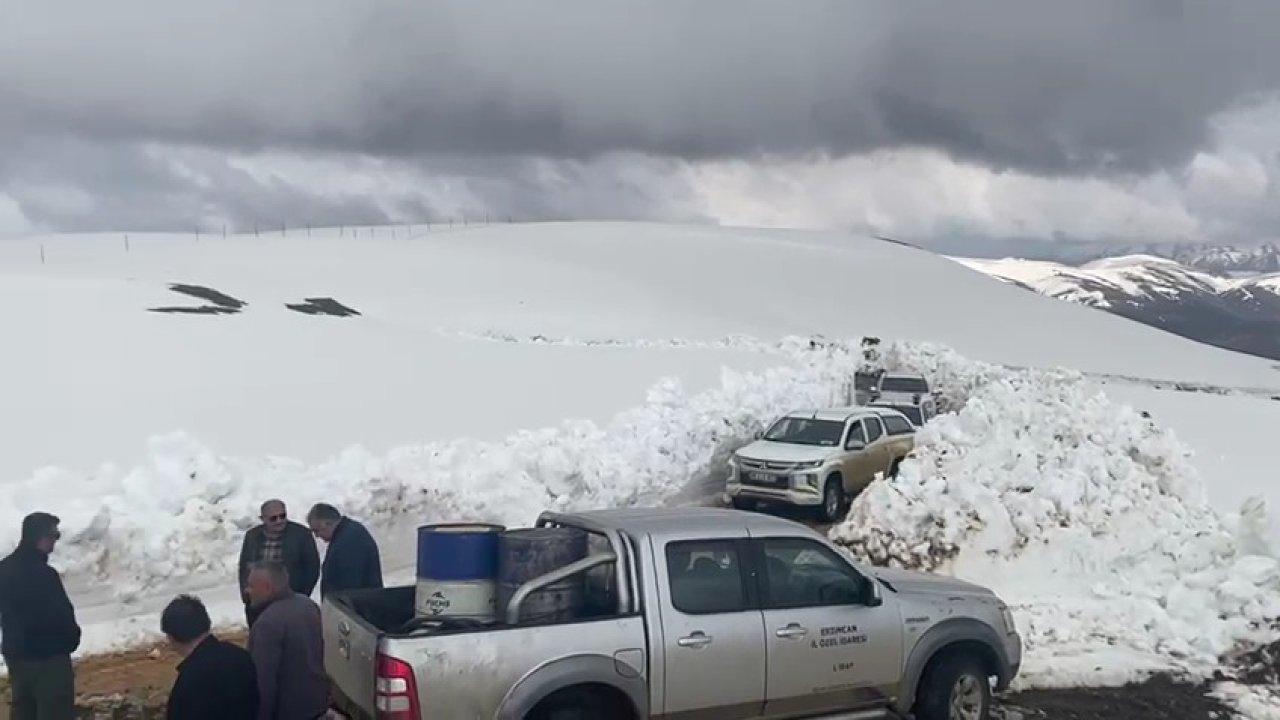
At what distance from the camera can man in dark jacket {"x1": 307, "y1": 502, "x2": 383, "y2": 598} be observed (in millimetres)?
8250

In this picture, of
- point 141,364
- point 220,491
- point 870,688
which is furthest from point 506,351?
point 870,688

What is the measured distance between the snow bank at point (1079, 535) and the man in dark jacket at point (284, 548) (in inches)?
232

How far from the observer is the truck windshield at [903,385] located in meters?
29.2

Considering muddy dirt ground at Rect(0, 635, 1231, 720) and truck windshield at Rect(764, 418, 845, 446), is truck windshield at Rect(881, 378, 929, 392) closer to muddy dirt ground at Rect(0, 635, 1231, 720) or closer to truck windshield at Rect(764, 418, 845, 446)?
truck windshield at Rect(764, 418, 845, 446)

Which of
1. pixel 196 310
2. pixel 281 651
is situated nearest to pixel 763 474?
pixel 281 651

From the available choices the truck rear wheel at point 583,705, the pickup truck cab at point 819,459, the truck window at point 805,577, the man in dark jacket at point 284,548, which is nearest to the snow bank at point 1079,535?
the pickup truck cab at point 819,459

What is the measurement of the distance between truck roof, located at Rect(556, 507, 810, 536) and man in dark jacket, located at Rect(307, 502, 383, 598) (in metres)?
1.73

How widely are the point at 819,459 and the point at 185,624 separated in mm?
13125

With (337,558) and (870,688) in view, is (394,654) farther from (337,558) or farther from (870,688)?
(870,688)

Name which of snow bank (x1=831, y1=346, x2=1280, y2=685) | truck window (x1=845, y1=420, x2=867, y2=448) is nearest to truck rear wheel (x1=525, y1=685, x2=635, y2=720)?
snow bank (x1=831, y1=346, x2=1280, y2=685)

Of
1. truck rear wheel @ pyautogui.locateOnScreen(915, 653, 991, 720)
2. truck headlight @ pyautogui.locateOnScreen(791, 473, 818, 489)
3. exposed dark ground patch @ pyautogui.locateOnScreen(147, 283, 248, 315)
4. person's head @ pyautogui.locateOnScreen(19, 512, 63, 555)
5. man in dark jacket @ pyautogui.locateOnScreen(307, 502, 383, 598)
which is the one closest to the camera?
person's head @ pyautogui.locateOnScreen(19, 512, 63, 555)

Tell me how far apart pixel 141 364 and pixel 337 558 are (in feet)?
45.4

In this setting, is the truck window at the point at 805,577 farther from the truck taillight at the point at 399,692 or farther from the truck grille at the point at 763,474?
the truck grille at the point at 763,474

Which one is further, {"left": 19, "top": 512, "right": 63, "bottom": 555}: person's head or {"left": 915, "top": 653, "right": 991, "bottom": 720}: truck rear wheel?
{"left": 915, "top": 653, "right": 991, "bottom": 720}: truck rear wheel
